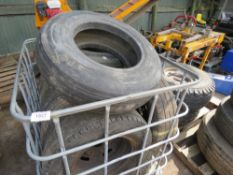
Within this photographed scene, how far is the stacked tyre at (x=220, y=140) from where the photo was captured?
1.19 metres

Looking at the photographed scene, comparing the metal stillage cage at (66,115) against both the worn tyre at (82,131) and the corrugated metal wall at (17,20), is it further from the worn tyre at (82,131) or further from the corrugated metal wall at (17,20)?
the corrugated metal wall at (17,20)

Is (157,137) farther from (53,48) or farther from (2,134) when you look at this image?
(2,134)

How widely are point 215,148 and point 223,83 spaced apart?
1410mm

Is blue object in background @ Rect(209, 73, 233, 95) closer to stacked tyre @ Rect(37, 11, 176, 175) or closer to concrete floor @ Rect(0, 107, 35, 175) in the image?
stacked tyre @ Rect(37, 11, 176, 175)

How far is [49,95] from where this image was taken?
97cm

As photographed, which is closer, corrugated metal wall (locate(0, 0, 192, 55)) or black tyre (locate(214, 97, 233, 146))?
black tyre (locate(214, 97, 233, 146))

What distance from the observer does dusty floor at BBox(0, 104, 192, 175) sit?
4.31 ft

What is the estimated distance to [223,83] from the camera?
91.1 inches

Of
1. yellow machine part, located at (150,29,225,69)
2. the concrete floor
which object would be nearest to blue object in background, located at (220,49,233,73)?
yellow machine part, located at (150,29,225,69)

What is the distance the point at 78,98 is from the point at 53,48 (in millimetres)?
231

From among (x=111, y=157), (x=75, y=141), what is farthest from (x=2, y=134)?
(x=75, y=141)

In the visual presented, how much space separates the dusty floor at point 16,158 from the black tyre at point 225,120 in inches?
16.3

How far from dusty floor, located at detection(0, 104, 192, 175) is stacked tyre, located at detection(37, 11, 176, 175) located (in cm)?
46

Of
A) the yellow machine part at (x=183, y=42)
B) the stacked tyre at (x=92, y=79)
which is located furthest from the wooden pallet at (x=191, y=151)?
the yellow machine part at (x=183, y=42)
